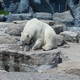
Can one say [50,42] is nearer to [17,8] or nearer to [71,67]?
[71,67]

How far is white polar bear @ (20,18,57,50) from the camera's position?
592cm

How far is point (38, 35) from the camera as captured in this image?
240 inches

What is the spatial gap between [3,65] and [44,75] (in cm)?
292

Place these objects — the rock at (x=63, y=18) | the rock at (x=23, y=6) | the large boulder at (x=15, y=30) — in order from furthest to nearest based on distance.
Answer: the rock at (x=23, y=6) < the rock at (x=63, y=18) < the large boulder at (x=15, y=30)

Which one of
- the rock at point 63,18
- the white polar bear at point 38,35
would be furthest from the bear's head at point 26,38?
the rock at point 63,18

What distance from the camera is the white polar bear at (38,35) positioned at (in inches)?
233

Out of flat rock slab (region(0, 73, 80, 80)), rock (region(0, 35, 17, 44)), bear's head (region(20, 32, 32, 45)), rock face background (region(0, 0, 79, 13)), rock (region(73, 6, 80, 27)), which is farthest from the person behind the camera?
rock face background (region(0, 0, 79, 13))

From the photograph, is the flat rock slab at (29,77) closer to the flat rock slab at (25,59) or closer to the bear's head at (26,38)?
the flat rock slab at (25,59)

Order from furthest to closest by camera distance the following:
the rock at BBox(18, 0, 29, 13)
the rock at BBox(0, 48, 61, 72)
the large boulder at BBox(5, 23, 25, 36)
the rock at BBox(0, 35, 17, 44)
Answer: the rock at BBox(18, 0, 29, 13)
the large boulder at BBox(5, 23, 25, 36)
the rock at BBox(0, 35, 17, 44)
the rock at BBox(0, 48, 61, 72)

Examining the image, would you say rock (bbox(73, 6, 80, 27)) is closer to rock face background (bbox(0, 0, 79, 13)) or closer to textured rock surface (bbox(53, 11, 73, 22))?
textured rock surface (bbox(53, 11, 73, 22))

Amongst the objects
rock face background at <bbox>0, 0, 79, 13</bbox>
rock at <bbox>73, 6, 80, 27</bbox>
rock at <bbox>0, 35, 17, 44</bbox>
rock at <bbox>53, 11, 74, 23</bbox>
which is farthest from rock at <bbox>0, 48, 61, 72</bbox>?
rock face background at <bbox>0, 0, 79, 13</bbox>

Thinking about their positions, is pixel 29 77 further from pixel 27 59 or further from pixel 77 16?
pixel 77 16

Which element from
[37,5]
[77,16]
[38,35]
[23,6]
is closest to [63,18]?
[77,16]

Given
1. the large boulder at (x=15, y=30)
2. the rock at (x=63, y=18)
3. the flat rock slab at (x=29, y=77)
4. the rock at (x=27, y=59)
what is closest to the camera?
the flat rock slab at (x=29, y=77)
